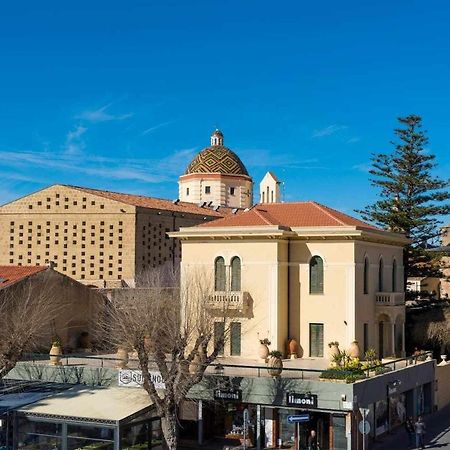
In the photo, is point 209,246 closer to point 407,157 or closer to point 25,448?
point 25,448

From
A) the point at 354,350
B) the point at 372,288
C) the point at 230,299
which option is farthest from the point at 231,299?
the point at 372,288

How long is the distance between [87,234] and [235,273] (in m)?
21.9

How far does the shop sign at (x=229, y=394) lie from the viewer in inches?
1155

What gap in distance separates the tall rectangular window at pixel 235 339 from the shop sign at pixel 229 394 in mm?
7587

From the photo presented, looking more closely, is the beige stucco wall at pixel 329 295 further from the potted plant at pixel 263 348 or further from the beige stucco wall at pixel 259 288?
the potted plant at pixel 263 348

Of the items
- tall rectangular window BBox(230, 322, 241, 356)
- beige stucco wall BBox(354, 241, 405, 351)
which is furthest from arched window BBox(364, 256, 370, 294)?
tall rectangular window BBox(230, 322, 241, 356)

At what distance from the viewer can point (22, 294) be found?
37188mm

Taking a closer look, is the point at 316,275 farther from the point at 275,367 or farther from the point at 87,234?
the point at 87,234

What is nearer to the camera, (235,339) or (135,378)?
(135,378)

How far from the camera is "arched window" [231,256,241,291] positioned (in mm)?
37656

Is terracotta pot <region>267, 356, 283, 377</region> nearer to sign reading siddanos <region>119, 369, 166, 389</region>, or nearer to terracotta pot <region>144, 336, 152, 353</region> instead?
sign reading siddanos <region>119, 369, 166, 389</region>

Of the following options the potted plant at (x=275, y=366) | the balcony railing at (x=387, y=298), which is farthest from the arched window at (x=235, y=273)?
the potted plant at (x=275, y=366)

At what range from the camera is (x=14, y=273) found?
39.1 m

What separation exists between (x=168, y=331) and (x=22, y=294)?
33.3 feet
